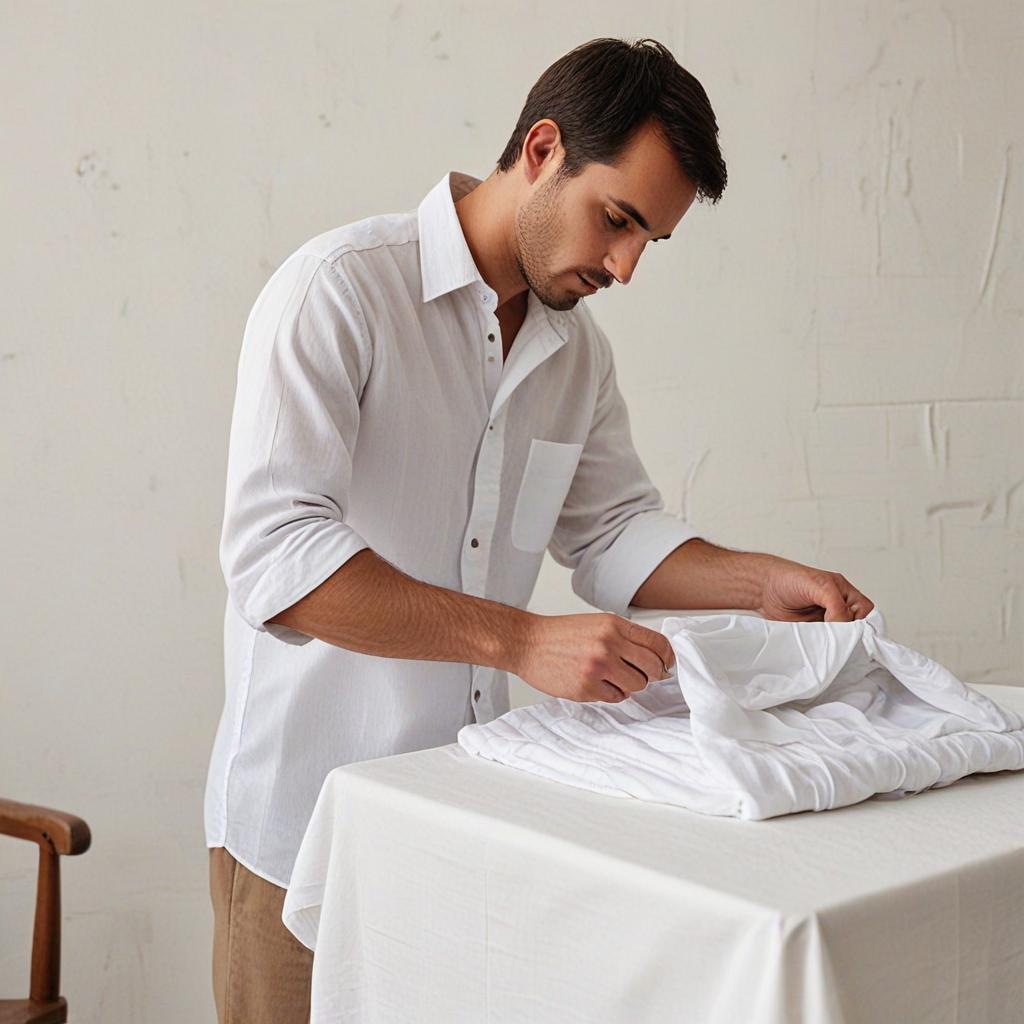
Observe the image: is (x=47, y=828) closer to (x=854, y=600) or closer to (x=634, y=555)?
(x=634, y=555)

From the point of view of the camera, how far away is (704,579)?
1.40 m

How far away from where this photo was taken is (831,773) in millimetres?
843

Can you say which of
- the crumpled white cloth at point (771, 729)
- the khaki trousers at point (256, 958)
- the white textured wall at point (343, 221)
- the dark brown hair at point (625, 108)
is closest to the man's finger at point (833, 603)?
the crumpled white cloth at point (771, 729)

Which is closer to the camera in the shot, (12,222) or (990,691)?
(990,691)

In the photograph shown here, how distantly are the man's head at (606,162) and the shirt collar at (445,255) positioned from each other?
6 cm

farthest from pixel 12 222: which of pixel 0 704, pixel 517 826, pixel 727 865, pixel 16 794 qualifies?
pixel 727 865

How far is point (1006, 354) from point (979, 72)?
47 cm

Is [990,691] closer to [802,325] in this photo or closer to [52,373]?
[802,325]

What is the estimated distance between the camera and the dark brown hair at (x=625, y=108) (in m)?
1.19

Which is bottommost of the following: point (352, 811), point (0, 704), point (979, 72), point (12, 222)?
point (0, 704)

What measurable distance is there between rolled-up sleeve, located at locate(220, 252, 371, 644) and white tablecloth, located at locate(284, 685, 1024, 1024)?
0.19 m

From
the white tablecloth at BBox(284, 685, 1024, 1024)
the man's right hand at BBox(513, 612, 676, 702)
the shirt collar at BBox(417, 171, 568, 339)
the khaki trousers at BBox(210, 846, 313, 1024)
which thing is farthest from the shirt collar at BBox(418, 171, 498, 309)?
the khaki trousers at BBox(210, 846, 313, 1024)

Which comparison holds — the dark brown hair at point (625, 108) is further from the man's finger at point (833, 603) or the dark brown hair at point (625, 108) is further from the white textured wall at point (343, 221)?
the white textured wall at point (343, 221)

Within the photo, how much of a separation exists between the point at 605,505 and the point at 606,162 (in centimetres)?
47
